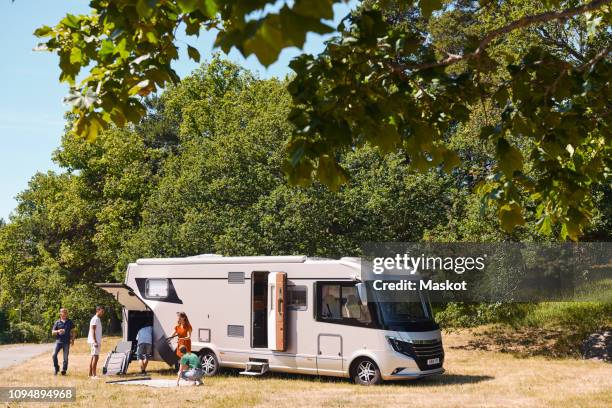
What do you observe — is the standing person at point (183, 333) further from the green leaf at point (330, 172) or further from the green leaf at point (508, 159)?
the green leaf at point (508, 159)

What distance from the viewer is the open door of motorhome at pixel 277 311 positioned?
15750 mm

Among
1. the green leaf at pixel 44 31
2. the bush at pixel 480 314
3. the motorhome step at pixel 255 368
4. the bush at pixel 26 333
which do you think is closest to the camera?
the green leaf at pixel 44 31

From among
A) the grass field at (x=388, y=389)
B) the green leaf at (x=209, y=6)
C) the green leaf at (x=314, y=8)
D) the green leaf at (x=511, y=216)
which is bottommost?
the grass field at (x=388, y=389)

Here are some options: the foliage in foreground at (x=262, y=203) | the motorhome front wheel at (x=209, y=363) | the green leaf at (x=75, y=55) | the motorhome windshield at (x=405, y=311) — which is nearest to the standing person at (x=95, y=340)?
the motorhome front wheel at (x=209, y=363)

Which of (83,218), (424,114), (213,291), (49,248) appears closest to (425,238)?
(213,291)

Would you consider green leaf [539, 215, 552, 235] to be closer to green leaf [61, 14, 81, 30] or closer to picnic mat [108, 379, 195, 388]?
green leaf [61, 14, 81, 30]

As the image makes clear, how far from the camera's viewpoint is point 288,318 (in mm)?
15875

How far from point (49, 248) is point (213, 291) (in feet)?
91.9

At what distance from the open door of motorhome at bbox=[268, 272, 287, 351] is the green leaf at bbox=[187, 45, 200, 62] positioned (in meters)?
10.6

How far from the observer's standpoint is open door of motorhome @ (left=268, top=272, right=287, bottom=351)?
1575 centimetres

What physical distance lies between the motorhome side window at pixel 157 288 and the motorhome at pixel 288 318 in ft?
0.08

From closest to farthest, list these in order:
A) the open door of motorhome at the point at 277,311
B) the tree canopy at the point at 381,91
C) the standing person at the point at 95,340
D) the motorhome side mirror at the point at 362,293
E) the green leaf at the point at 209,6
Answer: the green leaf at the point at 209,6 < the tree canopy at the point at 381,91 < the motorhome side mirror at the point at 362,293 < the open door of motorhome at the point at 277,311 < the standing person at the point at 95,340

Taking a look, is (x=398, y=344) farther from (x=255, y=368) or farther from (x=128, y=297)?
(x=128, y=297)

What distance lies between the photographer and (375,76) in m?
5.70
